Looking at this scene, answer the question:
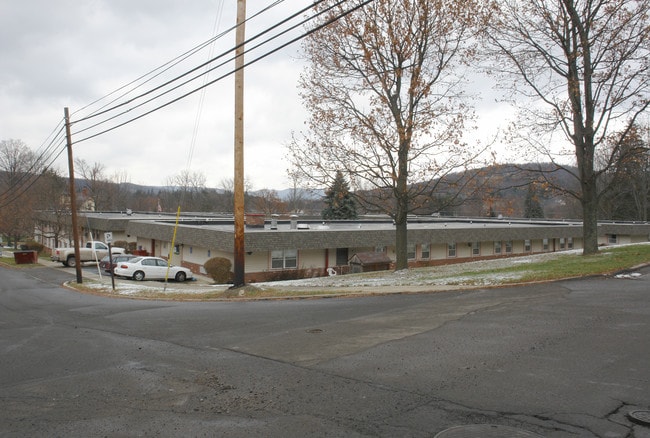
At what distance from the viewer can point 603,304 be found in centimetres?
1054

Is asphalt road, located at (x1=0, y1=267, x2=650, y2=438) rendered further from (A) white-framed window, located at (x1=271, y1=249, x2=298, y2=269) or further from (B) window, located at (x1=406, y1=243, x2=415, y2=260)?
(B) window, located at (x1=406, y1=243, x2=415, y2=260)

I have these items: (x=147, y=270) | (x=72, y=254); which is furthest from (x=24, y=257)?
(x=147, y=270)

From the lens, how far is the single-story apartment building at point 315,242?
29.2 m

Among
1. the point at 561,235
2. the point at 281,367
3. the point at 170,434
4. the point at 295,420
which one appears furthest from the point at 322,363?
the point at 561,235

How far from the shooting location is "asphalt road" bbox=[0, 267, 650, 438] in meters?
5.10

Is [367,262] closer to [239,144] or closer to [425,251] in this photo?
[425,251]

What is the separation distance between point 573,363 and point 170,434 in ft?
17.1

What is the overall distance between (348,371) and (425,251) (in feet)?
105

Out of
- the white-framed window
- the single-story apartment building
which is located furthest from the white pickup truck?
the white-framed window

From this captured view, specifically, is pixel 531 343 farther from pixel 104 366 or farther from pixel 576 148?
pixel 576 148

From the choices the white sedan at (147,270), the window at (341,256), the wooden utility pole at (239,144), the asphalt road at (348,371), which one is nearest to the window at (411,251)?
the window at (341,256)

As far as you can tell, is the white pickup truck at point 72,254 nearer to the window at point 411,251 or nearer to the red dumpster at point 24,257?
the red dumpster at point 24,257

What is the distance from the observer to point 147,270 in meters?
28.6

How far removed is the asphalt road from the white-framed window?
17.6 metres
